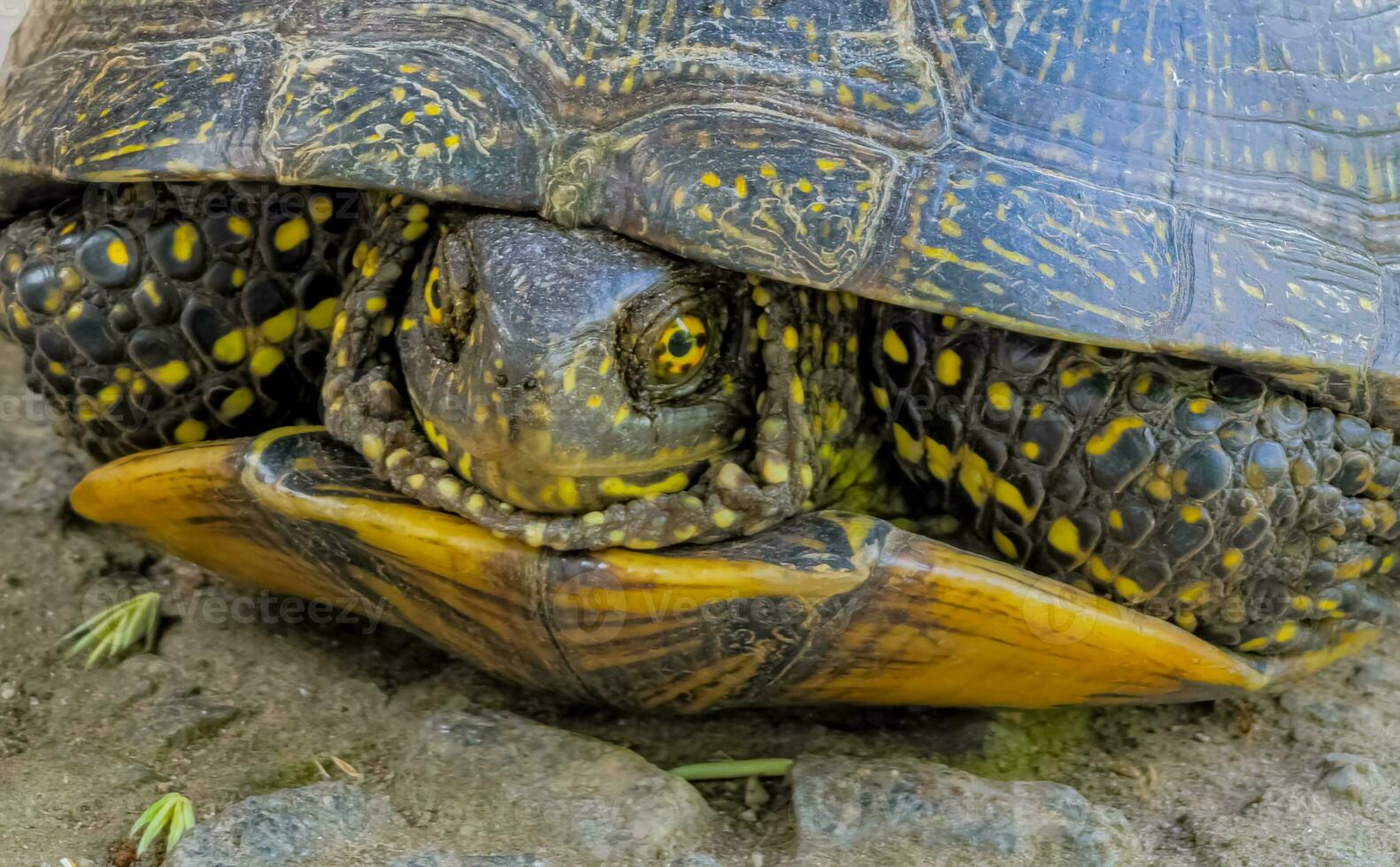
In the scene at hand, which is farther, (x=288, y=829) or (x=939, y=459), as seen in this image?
(x=939, y=459)

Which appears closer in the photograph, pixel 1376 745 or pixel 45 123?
pixel 45 123

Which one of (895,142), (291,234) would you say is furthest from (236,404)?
(895,142)

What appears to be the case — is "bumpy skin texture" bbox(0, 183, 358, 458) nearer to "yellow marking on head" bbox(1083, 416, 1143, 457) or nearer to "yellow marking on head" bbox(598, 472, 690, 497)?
"yellow marking on head" bbox(598, 472, 690, 497)

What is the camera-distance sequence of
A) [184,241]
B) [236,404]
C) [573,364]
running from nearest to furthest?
[573,364]
[184,241]
[236,404]

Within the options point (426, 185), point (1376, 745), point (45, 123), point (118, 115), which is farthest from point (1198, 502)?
point (45, 123)

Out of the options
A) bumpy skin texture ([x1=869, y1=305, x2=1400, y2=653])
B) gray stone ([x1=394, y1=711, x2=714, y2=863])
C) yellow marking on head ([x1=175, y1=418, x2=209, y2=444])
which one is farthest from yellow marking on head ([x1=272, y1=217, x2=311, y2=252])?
bumpy skin texture ([x1=869, y1=305, x2=1400, y2=653])

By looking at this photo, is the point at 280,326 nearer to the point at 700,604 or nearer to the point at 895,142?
the point at 700,604

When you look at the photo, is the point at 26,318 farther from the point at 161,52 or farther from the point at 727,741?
the point at 727,741
